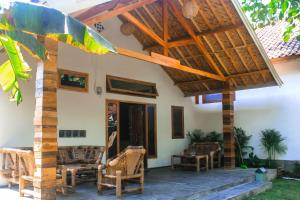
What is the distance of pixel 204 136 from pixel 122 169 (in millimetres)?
6513

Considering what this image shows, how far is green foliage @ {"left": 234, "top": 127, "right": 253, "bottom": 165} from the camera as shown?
37.9 feet

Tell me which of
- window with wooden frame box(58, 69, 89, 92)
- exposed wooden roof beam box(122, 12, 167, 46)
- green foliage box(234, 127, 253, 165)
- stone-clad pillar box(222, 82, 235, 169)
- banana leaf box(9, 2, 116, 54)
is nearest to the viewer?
banana leaf box(9, 2, 116, 54)

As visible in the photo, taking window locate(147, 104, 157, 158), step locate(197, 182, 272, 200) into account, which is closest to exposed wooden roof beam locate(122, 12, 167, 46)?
window locate(147, 104, 157, 158)

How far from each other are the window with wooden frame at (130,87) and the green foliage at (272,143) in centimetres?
380

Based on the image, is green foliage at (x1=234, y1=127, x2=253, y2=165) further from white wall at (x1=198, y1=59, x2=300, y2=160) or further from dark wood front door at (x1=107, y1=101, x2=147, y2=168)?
dark wood front door at (x1=107, y1=101, x2=147, y2=168)

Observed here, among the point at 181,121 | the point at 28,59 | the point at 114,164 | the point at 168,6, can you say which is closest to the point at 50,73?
the point at 114,164

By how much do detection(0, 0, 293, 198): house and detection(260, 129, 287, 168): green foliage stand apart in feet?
2.57

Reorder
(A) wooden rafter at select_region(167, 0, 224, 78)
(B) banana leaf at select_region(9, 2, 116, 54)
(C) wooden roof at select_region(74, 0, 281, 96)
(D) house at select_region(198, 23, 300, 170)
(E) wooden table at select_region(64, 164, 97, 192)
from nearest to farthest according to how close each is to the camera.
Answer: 1. (B) banana leaf at select_region(9, 2, 116, 54)
2. (E) wooden table at select_region(64, 164, 97, 192)
3. (C) wooden roof at select_region(74, 0, 281, 96)
4. (A) wooden rafter at select_region(167, 0, 224, 78)
5. (D) house at select_region(198, 23, 300, 170)

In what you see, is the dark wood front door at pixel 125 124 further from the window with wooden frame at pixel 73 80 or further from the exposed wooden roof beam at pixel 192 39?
the exposed wooden roof beam at pixel 192 39

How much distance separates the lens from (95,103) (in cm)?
926

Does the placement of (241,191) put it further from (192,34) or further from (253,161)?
(192,34)

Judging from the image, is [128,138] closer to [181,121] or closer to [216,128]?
[181,121]

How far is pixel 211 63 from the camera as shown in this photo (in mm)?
9930

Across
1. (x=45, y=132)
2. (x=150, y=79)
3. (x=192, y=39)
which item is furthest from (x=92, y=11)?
(x=150, y=79)
